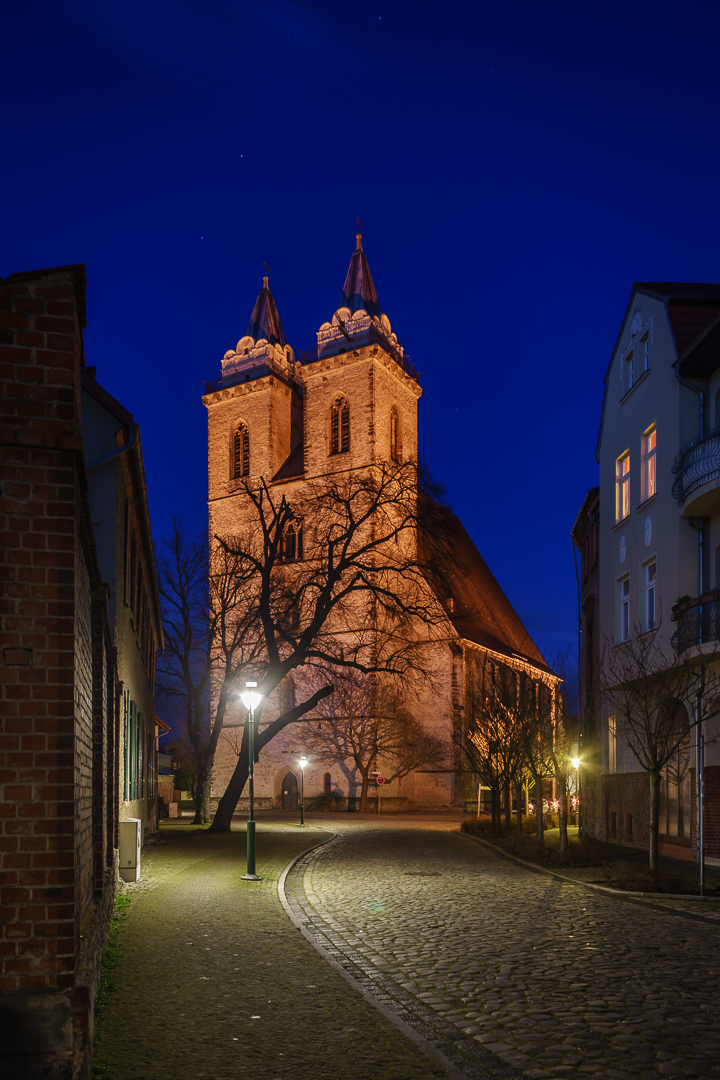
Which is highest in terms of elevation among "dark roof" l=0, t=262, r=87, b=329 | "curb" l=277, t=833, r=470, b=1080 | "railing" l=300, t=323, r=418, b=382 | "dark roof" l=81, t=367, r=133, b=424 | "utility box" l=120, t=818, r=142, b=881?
"railing" l=300, t=323, r=418, b=382

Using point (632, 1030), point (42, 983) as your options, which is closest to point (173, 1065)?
point (42, 983)

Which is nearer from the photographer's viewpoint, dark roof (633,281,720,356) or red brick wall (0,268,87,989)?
red brick wall (0,268,87,989)

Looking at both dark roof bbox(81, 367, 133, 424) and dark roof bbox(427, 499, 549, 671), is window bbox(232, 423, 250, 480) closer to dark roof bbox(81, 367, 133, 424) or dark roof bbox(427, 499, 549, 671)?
dark roof bbox(427, 499, 549, 671)

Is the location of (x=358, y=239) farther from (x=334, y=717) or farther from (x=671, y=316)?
(x=671, y=316)

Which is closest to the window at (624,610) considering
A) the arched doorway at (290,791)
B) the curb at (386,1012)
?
the curb at (386,1012)

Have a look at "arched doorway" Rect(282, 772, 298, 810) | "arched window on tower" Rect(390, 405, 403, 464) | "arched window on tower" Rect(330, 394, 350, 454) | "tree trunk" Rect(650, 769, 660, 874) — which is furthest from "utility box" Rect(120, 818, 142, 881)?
"arched window on tower" Rect(390, 405, 403, 464)

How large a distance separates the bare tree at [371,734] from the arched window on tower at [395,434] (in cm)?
1573

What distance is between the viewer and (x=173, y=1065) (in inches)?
233

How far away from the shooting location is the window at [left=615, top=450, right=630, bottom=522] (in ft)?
82.5

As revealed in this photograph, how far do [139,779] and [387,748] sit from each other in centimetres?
3331

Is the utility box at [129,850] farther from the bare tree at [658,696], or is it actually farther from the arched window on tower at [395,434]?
the arched window on tower at [395,434]

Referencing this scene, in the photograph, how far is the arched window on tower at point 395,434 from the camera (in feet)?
211

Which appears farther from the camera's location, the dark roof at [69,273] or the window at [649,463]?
the window at [649,463]

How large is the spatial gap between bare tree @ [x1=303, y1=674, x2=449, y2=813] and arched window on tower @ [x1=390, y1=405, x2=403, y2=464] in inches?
619
